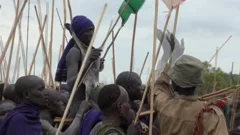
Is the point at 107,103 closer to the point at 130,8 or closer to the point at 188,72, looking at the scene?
the point at 188,72

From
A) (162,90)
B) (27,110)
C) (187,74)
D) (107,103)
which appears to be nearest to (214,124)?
(187,74)

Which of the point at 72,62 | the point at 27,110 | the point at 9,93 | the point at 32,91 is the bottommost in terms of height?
the point at 9,93

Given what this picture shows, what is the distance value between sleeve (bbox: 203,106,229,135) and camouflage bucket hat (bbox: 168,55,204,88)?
177mm

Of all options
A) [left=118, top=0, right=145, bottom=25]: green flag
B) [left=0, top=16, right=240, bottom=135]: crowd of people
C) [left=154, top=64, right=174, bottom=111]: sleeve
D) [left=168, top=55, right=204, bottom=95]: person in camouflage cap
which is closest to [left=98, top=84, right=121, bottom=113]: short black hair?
[left=0, top=16, right=240, bottom=135]: crowd of people

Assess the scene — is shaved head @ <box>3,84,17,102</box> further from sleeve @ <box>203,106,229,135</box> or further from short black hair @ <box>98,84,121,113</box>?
sleeve @ <box>203,106,229,135</box>

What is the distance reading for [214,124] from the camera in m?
2.67

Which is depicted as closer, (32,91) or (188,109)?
(188,109)

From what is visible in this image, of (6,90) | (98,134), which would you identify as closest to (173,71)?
(98,134)

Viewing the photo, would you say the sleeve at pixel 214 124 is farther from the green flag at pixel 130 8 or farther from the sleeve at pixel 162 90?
the green flag at pixel 130 8

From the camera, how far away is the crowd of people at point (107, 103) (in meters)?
2.75

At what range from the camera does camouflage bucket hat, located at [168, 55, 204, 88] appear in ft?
9.00

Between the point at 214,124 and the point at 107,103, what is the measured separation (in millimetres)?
711

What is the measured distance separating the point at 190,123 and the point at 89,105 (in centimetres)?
115

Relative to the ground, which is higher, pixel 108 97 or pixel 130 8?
pixel 130 8
